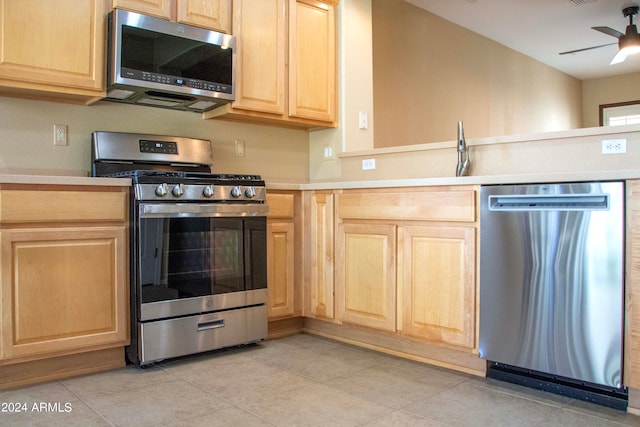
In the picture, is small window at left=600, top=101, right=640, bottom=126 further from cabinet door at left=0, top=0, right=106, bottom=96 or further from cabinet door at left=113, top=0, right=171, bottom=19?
cabinet door at left=0, top=0, right=106, bottom=96

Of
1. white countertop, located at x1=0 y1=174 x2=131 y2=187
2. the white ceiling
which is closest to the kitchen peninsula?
white countertop, located at x1=0 y1=174 x2=131 y2=187

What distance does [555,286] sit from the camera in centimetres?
219

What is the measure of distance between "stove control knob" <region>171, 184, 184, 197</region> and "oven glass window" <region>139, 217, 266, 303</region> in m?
0.13

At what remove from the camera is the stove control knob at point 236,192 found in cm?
289

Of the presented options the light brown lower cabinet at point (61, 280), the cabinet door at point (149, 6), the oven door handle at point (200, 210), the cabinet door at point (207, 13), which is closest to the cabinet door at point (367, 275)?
the oven door handle at point (200, 210)

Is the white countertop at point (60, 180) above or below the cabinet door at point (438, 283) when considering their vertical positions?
above

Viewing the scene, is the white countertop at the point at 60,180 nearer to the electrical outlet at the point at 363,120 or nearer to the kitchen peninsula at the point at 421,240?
the kitchen peninsula at the point at 421,240

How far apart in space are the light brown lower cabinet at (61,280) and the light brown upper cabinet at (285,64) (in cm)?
109

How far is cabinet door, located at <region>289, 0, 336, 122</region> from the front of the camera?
345 cm

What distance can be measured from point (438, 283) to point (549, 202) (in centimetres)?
66

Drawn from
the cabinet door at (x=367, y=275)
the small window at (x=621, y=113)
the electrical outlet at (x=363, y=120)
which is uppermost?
the small window at (x=621, y=113)

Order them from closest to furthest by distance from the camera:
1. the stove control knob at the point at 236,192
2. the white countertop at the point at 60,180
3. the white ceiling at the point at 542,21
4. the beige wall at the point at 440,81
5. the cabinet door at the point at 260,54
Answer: the white countertop at the point at 60,180, the stove control knob at the point at 236,192, the cabinet door at the point at 260,54, the beige wall at the point at 440,81, the white ceiling at the point at 542,21

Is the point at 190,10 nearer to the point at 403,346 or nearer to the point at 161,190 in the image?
the point at 161,190

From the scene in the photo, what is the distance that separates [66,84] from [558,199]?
91.4 inches
